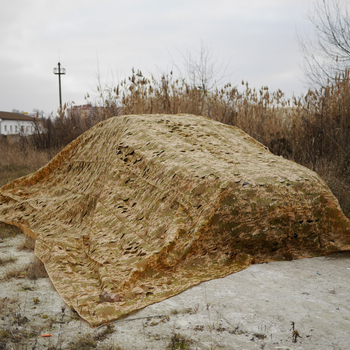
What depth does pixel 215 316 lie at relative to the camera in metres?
1.91

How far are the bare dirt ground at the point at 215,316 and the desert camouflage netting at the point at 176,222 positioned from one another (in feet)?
0.32

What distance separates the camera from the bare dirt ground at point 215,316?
1675 millimetres

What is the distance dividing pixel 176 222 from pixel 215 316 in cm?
78

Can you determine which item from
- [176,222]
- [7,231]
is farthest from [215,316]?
[7,231]

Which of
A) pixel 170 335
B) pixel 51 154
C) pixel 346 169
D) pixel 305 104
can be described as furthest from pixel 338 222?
pixel 51 154

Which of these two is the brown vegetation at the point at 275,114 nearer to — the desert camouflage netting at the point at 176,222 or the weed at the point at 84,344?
the desert camouflage netting at the point at 176,222

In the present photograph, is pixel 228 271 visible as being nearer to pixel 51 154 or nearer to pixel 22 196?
pixel 22 196

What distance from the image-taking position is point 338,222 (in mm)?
2789

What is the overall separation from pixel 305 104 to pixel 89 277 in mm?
4725

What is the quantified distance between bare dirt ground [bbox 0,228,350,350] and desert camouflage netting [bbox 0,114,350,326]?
0.10m

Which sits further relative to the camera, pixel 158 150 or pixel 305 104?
pixel 305 104

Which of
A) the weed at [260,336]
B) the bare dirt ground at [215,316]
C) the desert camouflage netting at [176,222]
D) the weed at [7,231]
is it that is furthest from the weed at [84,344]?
the weed at [7,231]

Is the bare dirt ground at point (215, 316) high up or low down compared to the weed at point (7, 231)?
down

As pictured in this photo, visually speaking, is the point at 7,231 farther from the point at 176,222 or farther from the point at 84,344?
the point at 84,344
